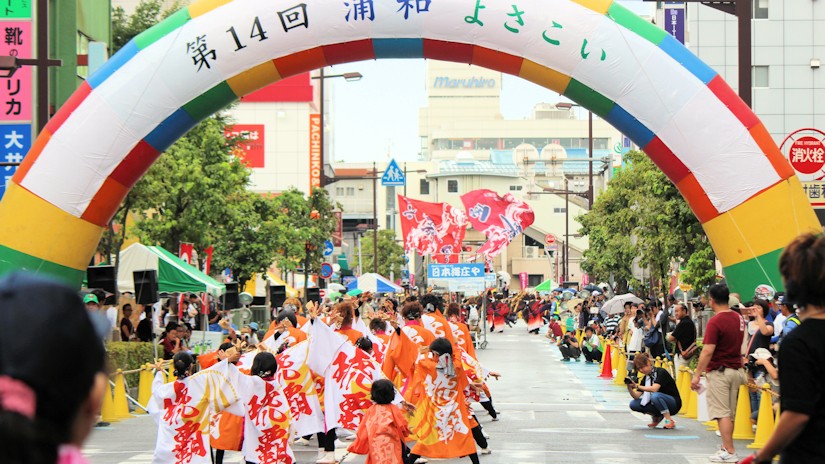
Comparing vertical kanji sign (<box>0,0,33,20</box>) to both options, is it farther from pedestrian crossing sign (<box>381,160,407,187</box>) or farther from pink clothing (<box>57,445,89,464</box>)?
pedestrian crossing sign (<box>381,160,407,187</box>)

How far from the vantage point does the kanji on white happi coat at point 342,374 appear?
12617 millimetres

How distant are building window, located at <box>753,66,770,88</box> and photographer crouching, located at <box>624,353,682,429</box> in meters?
27.5

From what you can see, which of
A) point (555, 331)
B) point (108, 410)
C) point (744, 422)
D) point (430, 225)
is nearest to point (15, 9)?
point (108, 410)

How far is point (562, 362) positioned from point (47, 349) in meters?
29.1

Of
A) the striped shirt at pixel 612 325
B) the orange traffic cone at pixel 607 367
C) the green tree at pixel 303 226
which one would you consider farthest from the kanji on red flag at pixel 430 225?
the orange traffic cone at pixel 607 367

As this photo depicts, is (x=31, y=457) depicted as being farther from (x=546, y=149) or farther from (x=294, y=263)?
(x=546, y=149)

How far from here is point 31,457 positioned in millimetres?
2223

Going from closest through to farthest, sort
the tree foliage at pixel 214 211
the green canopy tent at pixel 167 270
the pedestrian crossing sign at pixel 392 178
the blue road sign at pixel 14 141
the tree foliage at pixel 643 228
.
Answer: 1. the blue road sign at pixel 14 141
2. the green canopy tent at pixel 167 270
3. the tree foliage at pixel 643 228
4. the tree foliage at pixel 214 211
5. the pedestrian crossing sign at pixel 392 178

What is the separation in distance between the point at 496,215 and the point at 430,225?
598cm

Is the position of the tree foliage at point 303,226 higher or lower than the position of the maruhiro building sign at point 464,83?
lower

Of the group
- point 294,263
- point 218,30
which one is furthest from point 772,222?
point 294,263

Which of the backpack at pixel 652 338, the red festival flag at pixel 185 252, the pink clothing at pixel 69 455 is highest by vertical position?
the red festival flag at pixel 185 252

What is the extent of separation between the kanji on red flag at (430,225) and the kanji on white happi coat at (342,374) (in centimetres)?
3081

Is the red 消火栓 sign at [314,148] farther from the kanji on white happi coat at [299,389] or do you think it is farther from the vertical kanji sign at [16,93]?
the kanji on white happi coat at [299,389]
